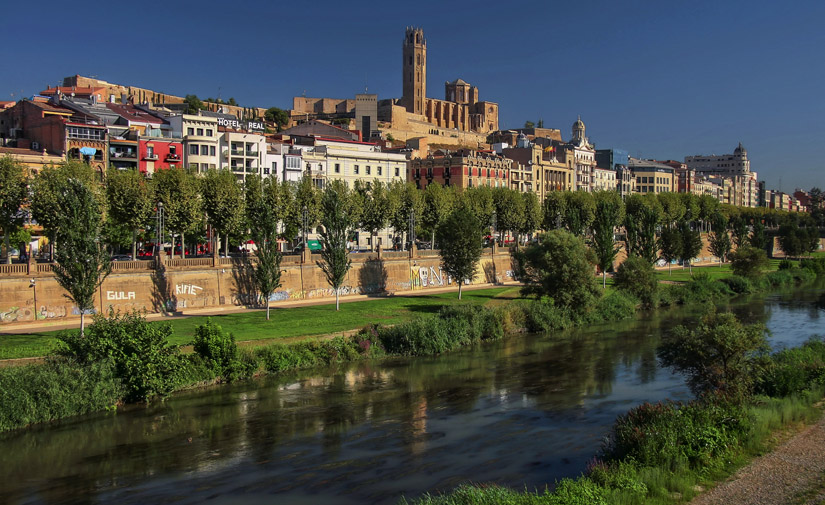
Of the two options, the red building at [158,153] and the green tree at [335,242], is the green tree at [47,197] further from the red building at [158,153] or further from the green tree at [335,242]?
the red building at [158,153]

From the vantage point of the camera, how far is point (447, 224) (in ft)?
252

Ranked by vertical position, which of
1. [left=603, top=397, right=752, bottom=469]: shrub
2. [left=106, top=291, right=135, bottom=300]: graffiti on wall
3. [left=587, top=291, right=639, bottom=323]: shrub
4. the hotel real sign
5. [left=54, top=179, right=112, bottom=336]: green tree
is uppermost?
the hotel real sign

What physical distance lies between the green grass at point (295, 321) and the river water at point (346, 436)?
21.6 ft

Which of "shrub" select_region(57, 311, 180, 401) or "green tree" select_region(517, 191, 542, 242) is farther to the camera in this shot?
"green tree" select_region(517, 191, 542, 242)

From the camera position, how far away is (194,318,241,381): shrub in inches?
1742

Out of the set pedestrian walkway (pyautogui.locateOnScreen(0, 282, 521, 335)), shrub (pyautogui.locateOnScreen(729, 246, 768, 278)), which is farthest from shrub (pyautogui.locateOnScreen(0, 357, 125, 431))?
shrub (pyautogui.locateOnScreen(729, 246, 768, 278))

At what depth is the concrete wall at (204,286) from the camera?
53.2 meters

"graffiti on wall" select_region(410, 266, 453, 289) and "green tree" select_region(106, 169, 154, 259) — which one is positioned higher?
"green tree" select_region(106, 169, 154, 259)

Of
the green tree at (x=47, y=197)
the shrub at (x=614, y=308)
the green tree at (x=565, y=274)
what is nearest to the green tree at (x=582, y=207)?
the shrub at (x=614, y=308)

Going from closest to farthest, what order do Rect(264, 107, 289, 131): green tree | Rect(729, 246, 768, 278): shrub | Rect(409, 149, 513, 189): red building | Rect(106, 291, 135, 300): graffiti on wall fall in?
Rect(106, 291, 135, 300): graffiti on wall → Rect(729, 246, 768, 278): shrub → Rect(409, 149, 513, 189): red building → Rect(264, 107, 289, 131): green tree

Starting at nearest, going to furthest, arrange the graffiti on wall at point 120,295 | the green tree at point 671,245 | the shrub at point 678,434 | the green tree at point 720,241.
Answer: the shrub at point 678,434, the graffiti on wall at point 120,295, the green tree at point 671,245, the green tree at point 720,241

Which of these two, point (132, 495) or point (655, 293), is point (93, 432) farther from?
point (655, 293)

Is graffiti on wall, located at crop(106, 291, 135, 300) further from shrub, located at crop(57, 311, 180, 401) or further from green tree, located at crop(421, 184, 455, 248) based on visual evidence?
green tree, located at crop(421, 184, 455, 248)

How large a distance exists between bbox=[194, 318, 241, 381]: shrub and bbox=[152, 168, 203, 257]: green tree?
907 inches
